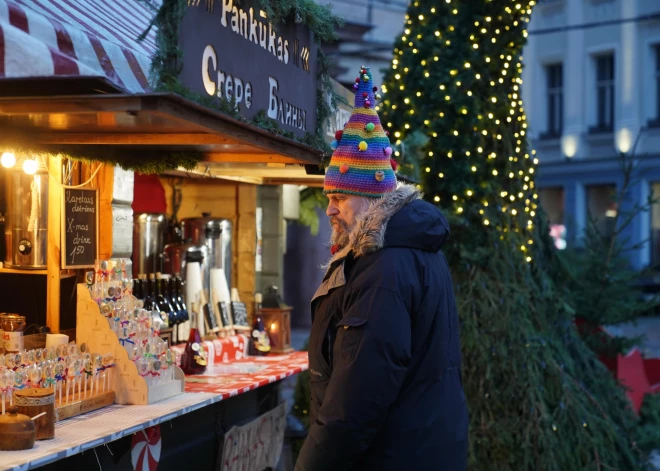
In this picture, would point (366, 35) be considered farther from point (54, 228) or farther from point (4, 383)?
point (4, 383)

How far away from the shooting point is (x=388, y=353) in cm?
278

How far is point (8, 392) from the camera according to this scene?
3.56 m

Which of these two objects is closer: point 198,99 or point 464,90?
point 198,99

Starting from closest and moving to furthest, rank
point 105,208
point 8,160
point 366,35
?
point 8,160
point 105,208
point 366,35

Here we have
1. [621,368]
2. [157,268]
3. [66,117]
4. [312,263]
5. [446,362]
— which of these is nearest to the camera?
[446,362]

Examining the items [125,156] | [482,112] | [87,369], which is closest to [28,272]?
[125,156]

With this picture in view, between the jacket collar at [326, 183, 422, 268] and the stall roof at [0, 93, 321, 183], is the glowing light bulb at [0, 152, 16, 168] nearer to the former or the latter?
the stall roof at [0, 93, 321, 183]

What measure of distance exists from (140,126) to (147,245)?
253 cm

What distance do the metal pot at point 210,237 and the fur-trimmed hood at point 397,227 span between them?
3559 millimetres

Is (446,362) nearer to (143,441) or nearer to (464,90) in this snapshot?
(143,441)

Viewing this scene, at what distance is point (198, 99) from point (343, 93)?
10.9 feet

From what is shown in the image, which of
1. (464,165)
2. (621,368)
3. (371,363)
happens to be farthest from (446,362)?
(621,368)

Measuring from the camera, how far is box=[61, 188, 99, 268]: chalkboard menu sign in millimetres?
4602

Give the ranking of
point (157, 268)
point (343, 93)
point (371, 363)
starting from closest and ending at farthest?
point (371, 363) → point (157, 268) → point (343, 93)
